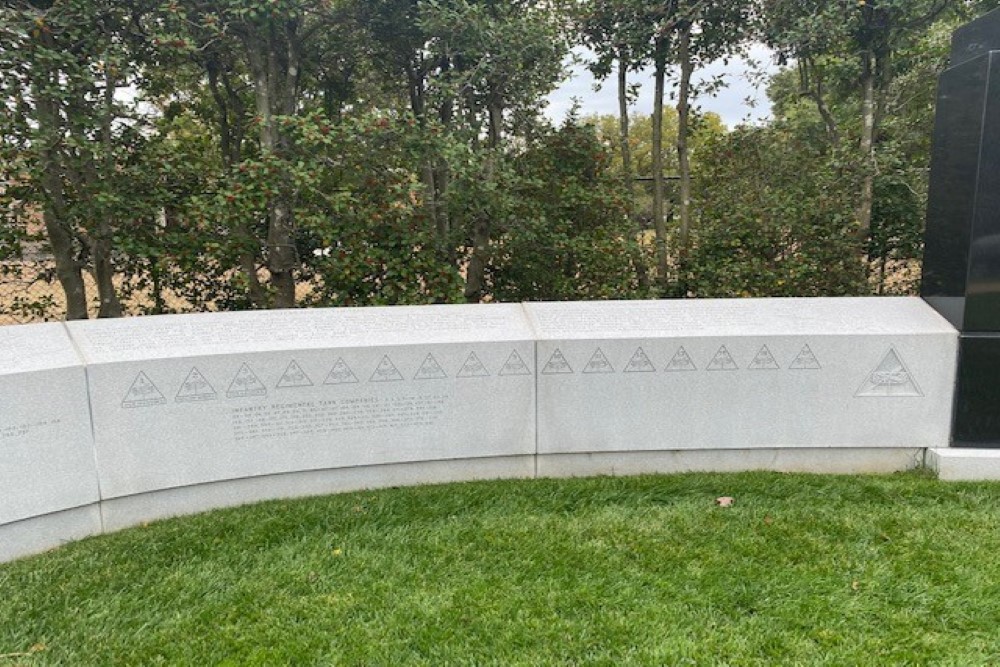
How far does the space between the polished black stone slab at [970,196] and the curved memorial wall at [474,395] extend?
22cm

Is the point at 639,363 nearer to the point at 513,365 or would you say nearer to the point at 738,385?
the point at 738,385

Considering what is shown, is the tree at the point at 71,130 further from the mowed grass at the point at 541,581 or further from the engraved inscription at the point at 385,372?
the mowed grass at the point at 541,581

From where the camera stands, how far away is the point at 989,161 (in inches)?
174

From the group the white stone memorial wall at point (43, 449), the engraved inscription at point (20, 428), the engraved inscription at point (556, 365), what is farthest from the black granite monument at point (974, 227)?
the engraved inscription at point (20, 428)

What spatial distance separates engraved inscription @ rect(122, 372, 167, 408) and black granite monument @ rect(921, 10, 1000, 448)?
4.74 m

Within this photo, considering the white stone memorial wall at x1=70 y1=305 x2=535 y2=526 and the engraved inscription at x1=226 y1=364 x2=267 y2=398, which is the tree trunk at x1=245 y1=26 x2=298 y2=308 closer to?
the white stone memorial wall at x1=70 y1=305 x2=535 y2=526

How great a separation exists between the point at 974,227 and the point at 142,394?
4.94 metres

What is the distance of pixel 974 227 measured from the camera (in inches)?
177

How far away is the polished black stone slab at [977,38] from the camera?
444cm

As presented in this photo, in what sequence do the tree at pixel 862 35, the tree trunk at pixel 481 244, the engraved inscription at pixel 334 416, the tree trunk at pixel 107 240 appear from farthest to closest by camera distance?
the tree trunk at pixel 481 244 → the tree at pixel 862 35 → the tree trunk at pixel 107 240 → the engraved inscription at pixel 334 416

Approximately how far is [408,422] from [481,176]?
2.94m

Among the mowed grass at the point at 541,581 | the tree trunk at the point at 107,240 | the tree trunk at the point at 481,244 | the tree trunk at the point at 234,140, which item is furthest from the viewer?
the tree trunk at the point at 481,244

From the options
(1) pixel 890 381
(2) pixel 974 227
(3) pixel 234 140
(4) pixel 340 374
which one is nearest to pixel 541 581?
(4) pixel 340 374

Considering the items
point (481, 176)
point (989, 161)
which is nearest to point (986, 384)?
point (989, 161)
